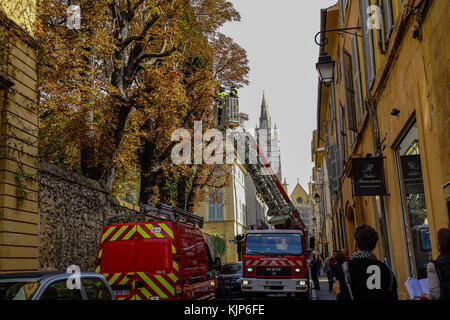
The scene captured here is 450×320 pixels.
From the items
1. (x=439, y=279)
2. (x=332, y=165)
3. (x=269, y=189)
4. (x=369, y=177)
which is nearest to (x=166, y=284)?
(x=369, y=177)

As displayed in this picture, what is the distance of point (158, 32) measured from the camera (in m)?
17.8

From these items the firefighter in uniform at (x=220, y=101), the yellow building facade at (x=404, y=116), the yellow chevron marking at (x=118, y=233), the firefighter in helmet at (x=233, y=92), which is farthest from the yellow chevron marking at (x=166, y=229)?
the firefighter in helmet at (x=233, y=92)

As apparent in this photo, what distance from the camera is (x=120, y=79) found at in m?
16.9

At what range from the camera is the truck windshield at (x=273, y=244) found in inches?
640

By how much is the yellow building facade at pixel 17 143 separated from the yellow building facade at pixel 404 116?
28.6ft

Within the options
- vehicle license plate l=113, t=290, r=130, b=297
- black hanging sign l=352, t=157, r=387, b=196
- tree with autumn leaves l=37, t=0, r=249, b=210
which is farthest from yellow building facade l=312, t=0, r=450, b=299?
tree with autumn leaves l=37, t=0, r=249, b=210

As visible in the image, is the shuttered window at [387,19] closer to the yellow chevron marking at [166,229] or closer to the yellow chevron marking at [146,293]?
the yellow chevron marking at [166,229]

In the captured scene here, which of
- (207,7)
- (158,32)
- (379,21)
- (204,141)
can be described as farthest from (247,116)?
(379,21)

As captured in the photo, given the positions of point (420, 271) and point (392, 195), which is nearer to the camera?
point (420, 271)

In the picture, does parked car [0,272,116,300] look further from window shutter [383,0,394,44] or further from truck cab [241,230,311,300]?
truck cab [241,230,311,300]

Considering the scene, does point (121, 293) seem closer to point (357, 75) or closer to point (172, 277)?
point (172, 277)
